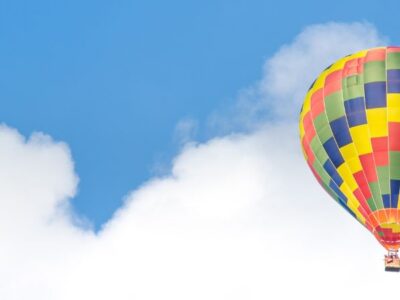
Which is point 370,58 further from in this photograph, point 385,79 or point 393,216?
point 393,216

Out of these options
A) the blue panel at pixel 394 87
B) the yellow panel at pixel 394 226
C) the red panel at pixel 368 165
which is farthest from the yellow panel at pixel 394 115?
the yellow panel at pixel 394 226

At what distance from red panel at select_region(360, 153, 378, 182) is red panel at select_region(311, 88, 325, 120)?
3057 millimetres

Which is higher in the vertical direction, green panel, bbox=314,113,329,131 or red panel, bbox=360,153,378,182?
green panel, bbox=314,113,329,131

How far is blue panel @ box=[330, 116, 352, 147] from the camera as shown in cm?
7625

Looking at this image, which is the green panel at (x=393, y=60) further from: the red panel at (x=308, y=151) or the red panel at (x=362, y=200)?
the red panel at (x=362, y=200)

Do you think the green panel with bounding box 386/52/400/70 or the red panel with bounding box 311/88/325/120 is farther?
the red panel with bounding box 311/88/325/120

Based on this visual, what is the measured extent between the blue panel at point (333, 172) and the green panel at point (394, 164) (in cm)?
221

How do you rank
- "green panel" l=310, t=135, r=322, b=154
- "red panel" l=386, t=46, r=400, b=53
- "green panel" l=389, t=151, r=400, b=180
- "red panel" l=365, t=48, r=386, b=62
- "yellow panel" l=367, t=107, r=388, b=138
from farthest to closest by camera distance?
"red panel" l=386, t=46, r=400, b=53 < "red panel" l=365, t=48, r=386, b=62 < "green panel" l=310, t=135, r=322, b=154 < "yellow panel" l=367, t=107, r=388, b=138 < "green panel" l=389, t=151, r=400, b=180

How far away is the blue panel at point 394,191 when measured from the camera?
246ft

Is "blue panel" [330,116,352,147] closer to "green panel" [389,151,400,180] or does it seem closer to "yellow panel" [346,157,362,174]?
"yellow panel" [346,157,362,174]

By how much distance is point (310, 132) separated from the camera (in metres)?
78.1

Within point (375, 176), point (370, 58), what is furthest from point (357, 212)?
point (370, 58)

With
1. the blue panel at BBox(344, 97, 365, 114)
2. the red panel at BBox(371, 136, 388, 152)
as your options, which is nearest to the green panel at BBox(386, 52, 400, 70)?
the blue panel at BBox(344, 97, 365, 114)

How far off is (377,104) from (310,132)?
3.30 metres
